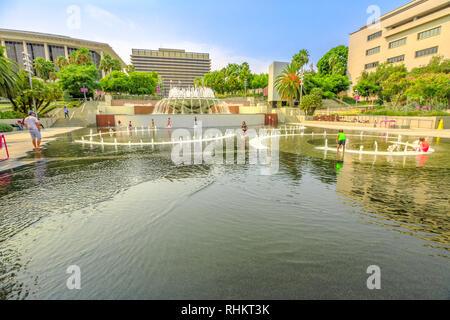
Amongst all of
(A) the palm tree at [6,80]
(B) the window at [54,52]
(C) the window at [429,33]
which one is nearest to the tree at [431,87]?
(C) the window at [429,33]

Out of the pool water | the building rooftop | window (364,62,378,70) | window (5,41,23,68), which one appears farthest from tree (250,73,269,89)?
window (5,41,23,68)

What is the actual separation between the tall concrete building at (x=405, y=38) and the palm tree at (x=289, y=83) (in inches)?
1110

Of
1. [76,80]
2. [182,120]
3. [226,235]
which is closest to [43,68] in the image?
[76,80]

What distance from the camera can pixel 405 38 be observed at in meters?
60.2

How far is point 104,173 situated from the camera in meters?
9.74

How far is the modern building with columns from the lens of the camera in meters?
88.4

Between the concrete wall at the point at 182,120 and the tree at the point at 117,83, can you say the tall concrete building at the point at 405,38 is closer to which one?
the concrete wall at the point at 182,120

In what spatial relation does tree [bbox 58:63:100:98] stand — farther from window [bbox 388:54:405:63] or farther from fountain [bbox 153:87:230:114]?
window [bbox 388:54:405:63]

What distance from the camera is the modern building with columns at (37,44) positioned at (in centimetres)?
8844

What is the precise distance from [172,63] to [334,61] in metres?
144

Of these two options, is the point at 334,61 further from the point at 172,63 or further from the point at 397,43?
the point at 172,63

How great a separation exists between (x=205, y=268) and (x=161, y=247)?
1.09 meters

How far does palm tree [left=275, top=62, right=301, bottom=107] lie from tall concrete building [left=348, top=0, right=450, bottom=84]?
92.5 ft
